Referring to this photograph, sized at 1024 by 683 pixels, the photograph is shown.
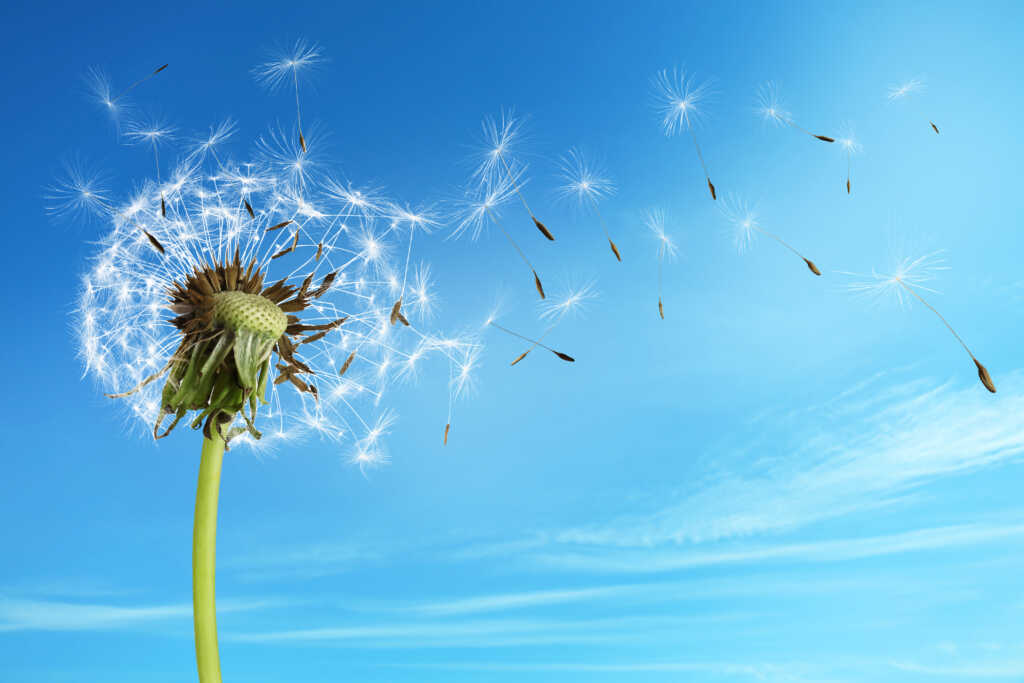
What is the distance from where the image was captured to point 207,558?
410 cm

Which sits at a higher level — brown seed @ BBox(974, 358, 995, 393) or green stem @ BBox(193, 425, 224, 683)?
brown seed @ BBox(974, 358, 995, 393)

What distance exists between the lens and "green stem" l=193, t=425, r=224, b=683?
3.95m

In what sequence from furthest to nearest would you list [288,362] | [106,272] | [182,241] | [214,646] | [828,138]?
[106,272] → [828,138] → [182,241] → [288,362] → [214,646]

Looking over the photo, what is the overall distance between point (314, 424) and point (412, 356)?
3.60 ft

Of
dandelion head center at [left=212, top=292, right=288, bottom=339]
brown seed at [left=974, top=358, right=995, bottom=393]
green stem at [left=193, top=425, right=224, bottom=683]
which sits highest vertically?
dandelion head center at [left=212, top=292, right=288, bottom=339]

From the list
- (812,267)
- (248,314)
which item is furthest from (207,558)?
(812,267)

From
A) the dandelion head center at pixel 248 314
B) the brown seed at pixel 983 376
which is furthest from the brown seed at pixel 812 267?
the dandelion head center at pixel 248 314

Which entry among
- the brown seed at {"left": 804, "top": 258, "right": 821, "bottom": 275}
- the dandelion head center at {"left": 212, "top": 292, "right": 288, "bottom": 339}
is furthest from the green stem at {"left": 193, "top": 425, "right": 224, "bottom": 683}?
the brown seed at {"left": 804, "top": 258, "right": 821, "bottom": 275}

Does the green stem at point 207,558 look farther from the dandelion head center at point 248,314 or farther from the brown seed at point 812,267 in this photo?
the brown seed at point 812,267

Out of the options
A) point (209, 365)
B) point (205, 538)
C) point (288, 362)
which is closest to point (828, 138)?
point (288, 362)

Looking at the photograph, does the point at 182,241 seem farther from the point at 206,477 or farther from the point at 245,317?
the point at 206,477

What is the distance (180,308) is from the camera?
443cm

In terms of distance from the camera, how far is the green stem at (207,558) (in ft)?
13.0

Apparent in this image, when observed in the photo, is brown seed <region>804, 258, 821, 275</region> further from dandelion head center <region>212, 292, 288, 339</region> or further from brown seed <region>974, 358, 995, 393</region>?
dandelion head center <region>212, 292, 288, 339</region>
